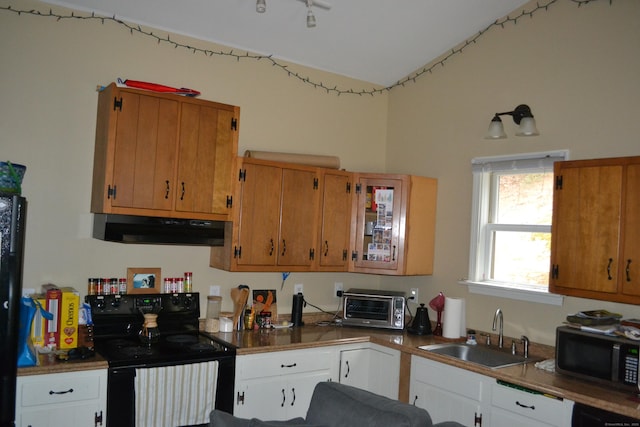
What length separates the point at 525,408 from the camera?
296 centimetres

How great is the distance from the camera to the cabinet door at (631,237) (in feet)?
9.13

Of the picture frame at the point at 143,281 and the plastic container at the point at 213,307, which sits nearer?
the picture frame at the point at 143,281

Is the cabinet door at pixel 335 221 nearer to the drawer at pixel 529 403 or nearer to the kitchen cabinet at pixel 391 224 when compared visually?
the kitchen cabinet at pixel 391 224

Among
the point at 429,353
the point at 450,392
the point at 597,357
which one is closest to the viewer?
the point at 597,357

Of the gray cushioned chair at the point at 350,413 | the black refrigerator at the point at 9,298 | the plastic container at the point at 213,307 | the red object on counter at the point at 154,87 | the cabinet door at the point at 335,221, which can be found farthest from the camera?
the cabinet door at the point at 335,221

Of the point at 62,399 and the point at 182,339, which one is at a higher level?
the point at 182,339

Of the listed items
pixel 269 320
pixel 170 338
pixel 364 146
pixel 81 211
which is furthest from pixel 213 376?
pixel 364 146

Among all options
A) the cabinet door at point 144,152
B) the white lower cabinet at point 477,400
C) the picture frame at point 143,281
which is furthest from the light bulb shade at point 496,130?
the picture frame at point 143,281

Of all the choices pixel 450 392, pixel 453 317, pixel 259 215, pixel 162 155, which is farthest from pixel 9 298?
pixel 453 317

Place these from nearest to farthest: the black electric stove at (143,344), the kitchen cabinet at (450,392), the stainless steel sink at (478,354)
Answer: the black electric stove at (143,344), the kitchen cabinet at (450,392), the stainless steel sink at (478,354)

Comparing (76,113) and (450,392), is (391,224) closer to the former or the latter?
(450,392)

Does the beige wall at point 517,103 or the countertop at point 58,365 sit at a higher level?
the beige wall at point 517,103

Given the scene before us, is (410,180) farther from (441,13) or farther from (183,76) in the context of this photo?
(183,76)

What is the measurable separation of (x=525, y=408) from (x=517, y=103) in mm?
2061
